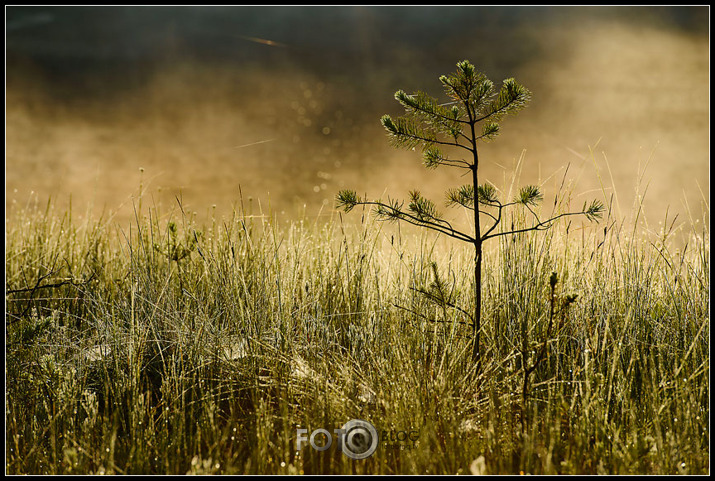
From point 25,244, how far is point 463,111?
4.36m

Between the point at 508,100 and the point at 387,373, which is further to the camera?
the point at 387,373

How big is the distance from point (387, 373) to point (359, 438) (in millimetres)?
418

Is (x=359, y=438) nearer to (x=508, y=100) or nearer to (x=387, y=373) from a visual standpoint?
(x=387, y=373)

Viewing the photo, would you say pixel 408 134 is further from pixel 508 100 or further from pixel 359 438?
pixel 359 438

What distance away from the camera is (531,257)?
2.68m

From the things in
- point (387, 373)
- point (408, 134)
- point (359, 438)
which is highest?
point (408, 134)

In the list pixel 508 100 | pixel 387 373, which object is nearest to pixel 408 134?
pixel 508 100

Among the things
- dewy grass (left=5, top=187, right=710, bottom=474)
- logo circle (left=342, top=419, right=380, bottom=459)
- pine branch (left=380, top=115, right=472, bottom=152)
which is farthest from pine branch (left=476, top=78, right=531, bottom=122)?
logo circle (left=342, top=419, right=380, bottom=459)

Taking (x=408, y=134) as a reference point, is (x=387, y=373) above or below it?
below

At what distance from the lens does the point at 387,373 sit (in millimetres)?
2174

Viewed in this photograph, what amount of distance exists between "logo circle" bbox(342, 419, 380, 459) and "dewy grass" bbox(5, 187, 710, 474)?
0.03 m

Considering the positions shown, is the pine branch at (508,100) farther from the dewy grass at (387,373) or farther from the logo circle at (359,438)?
the logo circle at (359,438)

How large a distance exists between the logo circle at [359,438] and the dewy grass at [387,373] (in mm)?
33

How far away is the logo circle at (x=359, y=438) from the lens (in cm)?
175
